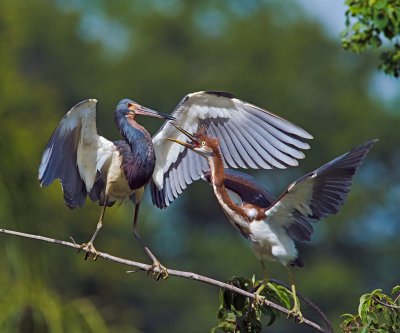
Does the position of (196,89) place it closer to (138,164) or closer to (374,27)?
(374,27)

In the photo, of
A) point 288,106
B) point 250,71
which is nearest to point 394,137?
point 288,106

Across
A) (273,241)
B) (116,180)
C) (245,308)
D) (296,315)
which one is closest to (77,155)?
(116,180)

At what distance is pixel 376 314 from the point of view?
15.2 ft

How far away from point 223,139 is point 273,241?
1.06 m

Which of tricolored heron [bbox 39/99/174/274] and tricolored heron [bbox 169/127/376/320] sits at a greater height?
tricolored heron [bbox 169/127/376/320]

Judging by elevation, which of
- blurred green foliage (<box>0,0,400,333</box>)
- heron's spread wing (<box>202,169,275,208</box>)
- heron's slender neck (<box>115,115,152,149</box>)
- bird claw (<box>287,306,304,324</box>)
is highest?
heron's spread wing (<box>202,169,275,208</box>)

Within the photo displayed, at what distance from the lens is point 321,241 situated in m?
28.0

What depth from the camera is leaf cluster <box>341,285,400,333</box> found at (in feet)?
15.0

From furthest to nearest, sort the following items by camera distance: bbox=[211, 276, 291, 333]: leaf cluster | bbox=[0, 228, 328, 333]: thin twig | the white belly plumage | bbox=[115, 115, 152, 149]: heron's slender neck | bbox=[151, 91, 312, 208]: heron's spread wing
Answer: bbox=[115, 115, 152, 149]: heron's slender neck → bbox=[151, 91, 312, 208]: heron's spread wing → the white belly plumage → bbox=[211, 276, 291, 333]: leaf cluster → bbox=[0, 228, 328, 333]: thin twig

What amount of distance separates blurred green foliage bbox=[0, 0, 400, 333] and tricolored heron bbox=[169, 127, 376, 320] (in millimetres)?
11193

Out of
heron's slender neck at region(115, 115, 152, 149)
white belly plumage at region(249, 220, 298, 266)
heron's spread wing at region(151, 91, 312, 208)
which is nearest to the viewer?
white belly plumage at region(249, 220, 298, 266)

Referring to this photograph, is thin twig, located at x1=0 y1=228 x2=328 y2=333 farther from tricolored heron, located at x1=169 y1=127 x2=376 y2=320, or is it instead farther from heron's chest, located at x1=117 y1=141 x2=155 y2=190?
heron's chest, located at x1=117 y1=141 x2=155 y2=190

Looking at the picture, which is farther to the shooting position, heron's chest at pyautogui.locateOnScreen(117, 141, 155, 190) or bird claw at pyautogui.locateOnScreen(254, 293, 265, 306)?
heron's chest at pyautogui.locateOnScreen(117, 141, 155, 190)

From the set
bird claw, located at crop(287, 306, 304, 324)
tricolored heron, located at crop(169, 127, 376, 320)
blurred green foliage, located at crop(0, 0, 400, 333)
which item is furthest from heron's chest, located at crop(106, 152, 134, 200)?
blurred green foliage, located at crop(0, 0, 400, 333)
